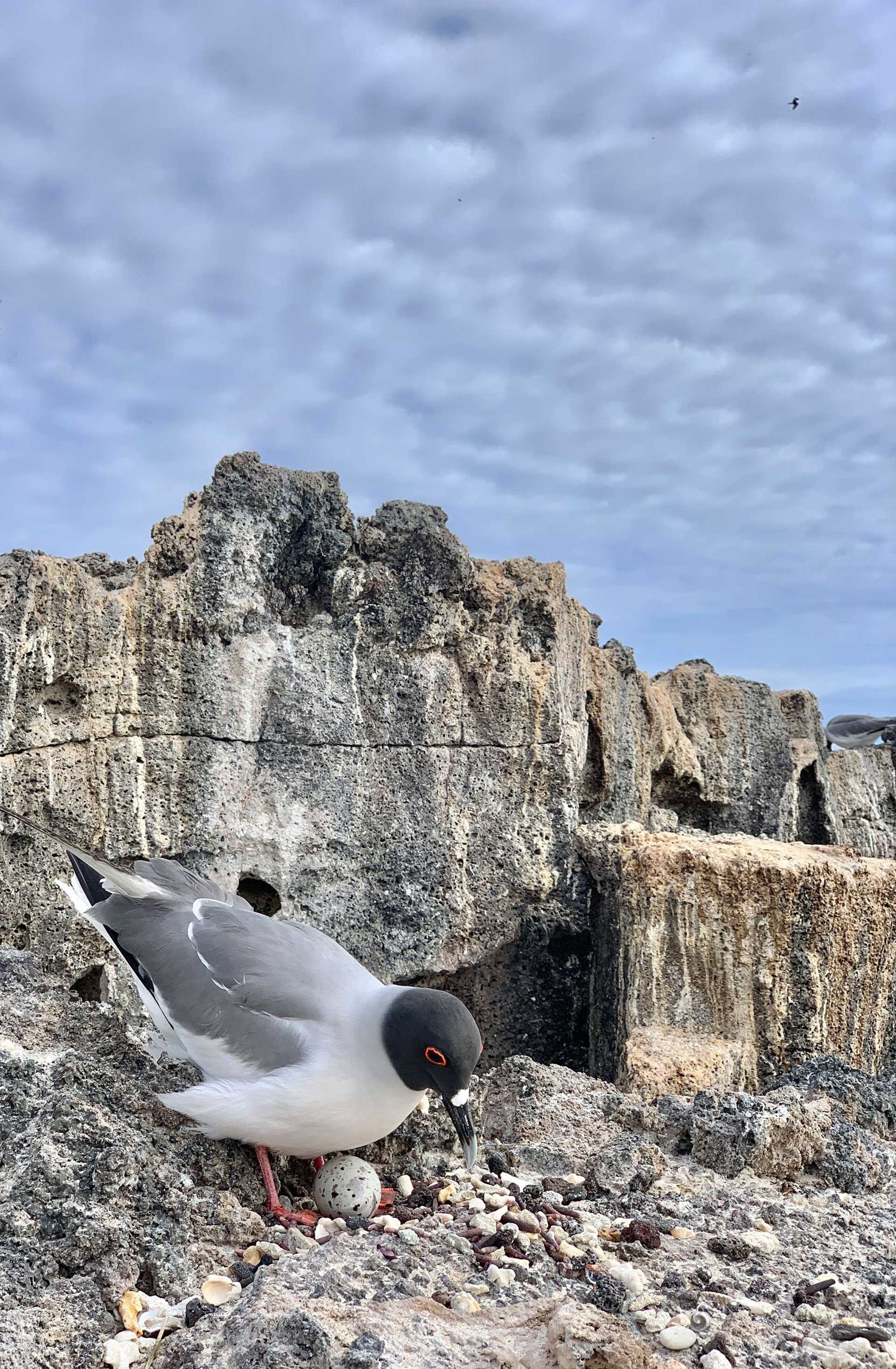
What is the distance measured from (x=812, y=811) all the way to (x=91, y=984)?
284 inches

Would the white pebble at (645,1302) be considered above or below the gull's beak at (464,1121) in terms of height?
below

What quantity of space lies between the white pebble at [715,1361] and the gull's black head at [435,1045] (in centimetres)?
87

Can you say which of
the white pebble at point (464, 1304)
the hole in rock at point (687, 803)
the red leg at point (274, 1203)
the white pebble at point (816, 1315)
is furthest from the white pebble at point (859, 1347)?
the hole in rock at point (687, 803)

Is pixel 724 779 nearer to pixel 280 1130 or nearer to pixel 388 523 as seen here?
pixel 388 523

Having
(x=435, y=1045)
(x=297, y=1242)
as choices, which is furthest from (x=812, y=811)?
(x=297, y=1242)

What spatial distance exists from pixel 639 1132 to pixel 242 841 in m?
2.49

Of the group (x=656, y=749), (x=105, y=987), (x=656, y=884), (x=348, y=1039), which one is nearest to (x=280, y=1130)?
(x=348, y=1039)

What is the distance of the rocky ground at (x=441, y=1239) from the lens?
7.93 feet

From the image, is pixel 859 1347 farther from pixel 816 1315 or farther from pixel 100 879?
pixel 100 879

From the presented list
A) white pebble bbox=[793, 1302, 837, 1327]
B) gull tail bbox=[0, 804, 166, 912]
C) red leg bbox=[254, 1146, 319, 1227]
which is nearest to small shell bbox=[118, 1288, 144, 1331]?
red leg bbox=[254, 1146, 319, 1227]

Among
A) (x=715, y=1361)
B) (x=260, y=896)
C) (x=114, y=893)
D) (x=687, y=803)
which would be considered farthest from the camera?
(x=687, y=803)

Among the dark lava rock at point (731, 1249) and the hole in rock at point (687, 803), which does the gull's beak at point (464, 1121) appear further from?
the hole in rock at point (687, 803)

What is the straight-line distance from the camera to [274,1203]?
3.17 metres

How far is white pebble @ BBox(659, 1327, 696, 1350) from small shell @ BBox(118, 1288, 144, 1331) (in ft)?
4.06
